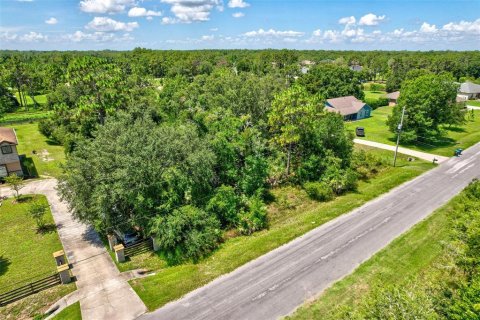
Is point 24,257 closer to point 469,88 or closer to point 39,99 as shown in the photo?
point 39,99

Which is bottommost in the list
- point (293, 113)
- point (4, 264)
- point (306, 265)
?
point (4, 264)

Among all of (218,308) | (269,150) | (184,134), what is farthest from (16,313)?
(269,150)

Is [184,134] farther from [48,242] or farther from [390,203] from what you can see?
[390,203]

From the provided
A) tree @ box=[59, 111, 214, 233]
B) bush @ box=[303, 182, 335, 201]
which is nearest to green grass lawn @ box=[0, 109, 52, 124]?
tree @ box=[59, 111, 214, 233]

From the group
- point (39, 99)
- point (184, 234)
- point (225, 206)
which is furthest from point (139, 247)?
point (39, 99)

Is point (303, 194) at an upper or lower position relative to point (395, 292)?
lower

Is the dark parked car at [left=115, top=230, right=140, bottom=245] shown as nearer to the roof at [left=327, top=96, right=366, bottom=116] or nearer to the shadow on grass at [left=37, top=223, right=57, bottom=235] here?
the shadow on grass at [left=37, top=223, right=57, bottom=235]

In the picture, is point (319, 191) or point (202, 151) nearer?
point (202, 151)
